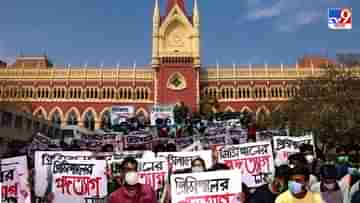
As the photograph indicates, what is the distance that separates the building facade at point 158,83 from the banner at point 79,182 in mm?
51260

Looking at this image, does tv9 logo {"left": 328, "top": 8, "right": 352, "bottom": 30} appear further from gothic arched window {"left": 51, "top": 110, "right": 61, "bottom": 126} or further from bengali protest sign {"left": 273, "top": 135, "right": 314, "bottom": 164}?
gothic arched window {"left": 51, "top": 110, "right": 61, "bottom": 126}

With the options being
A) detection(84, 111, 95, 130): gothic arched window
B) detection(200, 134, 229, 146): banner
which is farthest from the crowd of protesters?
detection(84, 111, 95, 130): gothic arched window

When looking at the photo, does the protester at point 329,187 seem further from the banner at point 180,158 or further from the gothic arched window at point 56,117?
the gothic arched window at point 56,117

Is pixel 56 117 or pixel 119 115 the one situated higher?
pixel 56 117

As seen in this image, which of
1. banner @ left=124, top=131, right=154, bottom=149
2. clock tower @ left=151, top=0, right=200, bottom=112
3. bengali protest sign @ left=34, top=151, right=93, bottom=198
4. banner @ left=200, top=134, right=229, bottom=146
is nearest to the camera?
bengali protest sign @ left=34, top=151, right=93, bottom=198

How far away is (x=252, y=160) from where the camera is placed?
912 centimetres

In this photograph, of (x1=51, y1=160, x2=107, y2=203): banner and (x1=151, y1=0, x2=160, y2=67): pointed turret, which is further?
(x1=151, y1=0, x2=160, y2=67): pointed turret

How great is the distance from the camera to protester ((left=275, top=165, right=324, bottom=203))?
5156 mm

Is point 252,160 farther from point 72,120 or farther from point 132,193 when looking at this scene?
point 72,120

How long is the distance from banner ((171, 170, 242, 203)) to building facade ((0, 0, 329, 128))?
52.7m

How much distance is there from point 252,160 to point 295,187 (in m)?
4.00

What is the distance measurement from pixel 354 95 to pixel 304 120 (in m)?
3.28

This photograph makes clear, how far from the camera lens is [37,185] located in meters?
7.94

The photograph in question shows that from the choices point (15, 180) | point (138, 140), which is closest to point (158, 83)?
point (138, 140)
